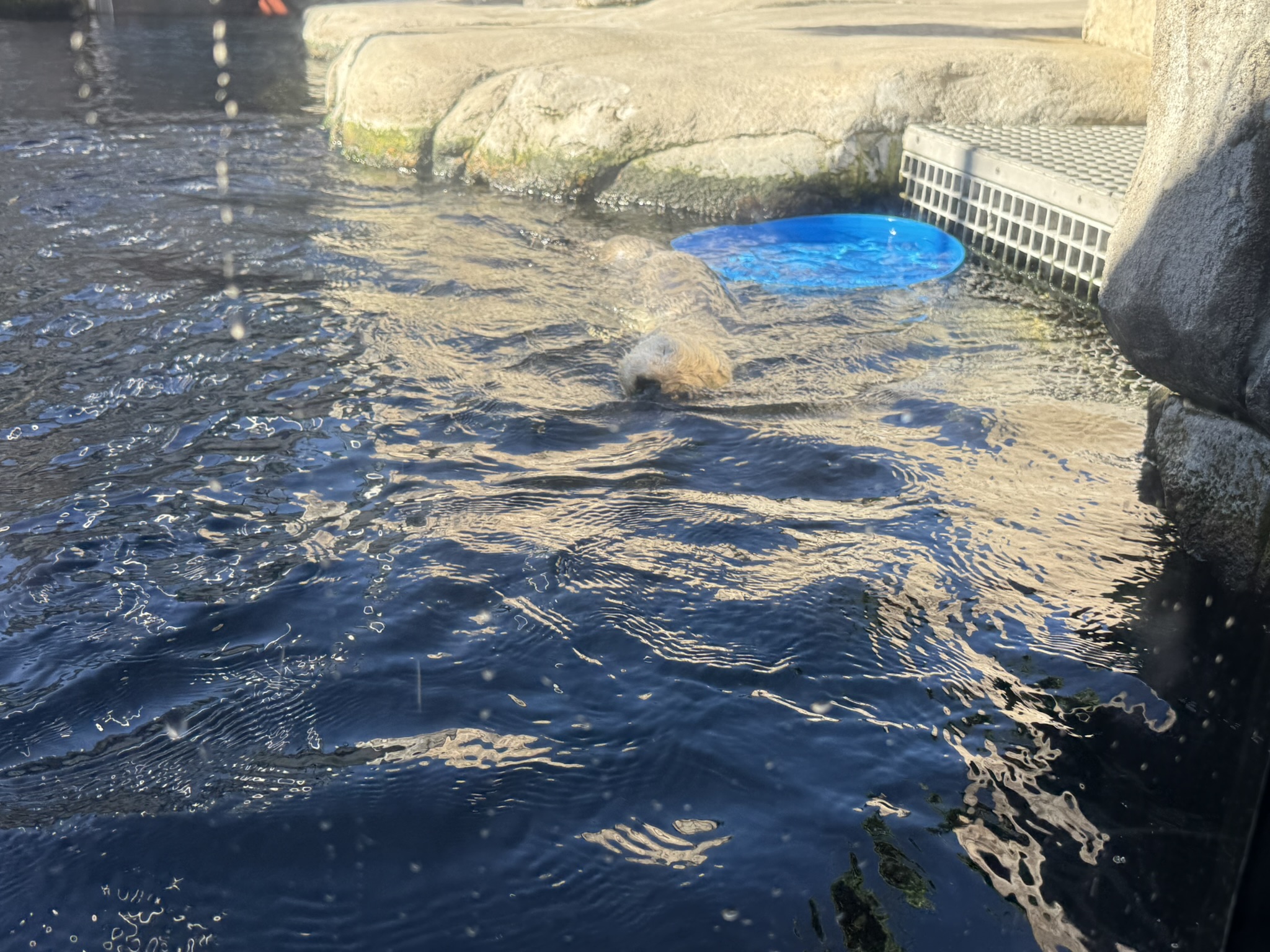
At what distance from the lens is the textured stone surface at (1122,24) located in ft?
25.4

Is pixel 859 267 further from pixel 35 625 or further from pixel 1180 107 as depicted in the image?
pixel 35 625

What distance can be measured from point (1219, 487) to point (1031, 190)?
322cm

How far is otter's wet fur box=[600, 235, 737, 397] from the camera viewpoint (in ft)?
15.3

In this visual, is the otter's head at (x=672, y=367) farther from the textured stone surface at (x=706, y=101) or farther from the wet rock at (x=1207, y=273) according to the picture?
the textured stone surface at (x=706, y=101)

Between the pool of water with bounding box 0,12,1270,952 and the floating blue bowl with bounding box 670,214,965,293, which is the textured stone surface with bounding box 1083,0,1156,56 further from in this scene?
the pool of water with bounding box 0,12,1270,952

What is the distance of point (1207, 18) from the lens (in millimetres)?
2986

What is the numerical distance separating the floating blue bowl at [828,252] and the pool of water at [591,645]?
2.34 feet

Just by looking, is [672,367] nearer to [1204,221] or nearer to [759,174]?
[1204,221]

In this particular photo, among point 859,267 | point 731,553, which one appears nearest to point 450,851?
point 731,553

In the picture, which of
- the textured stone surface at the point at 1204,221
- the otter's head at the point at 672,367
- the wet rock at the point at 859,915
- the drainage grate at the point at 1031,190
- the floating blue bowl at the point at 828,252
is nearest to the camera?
the wet rock at the point at 859,915

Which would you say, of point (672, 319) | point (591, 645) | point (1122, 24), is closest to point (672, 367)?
point (672, 319)

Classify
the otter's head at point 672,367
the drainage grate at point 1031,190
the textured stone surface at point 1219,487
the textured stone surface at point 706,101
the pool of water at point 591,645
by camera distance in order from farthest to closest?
the textured stone surface at point 706,101
the drainage grate at point 1031,190
the otter's head at point 672,367
the textured stone surface at point 1219,487
the pool of water at point 591,645

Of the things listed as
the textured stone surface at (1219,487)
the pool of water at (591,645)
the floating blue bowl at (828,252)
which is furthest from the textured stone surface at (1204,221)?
the floating blue bowl at (828,252)

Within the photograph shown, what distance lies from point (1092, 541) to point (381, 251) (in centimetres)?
480
